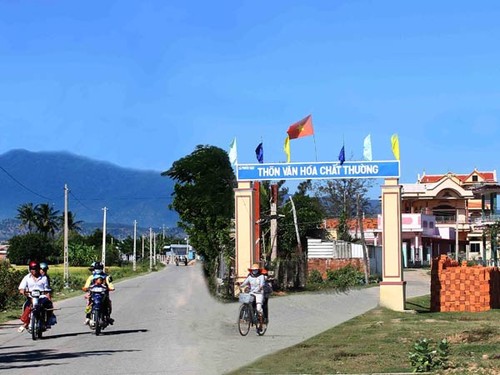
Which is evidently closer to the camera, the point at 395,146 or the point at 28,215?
the point at 395,146

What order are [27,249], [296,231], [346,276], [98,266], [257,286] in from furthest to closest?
[27,249] → [296,231] → [346,276] → [98,266] → [257,286]

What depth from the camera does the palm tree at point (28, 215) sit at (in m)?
165

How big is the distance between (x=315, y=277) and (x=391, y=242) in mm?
17955

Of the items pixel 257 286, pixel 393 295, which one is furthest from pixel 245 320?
pixel 393 295

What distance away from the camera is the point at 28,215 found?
165000 millimetres

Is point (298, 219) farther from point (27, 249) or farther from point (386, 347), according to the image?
point (27, 249)

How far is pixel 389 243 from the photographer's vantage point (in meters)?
28.0

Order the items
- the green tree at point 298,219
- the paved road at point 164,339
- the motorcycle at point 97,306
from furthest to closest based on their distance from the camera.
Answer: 1. the green tree at point 298,219
2. the motorcycle at point 97,306
3. the paved road at point 164,339

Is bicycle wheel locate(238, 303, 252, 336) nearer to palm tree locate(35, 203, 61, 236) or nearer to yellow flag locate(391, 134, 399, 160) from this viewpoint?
yellow flag locate(391, 134, 399, 160)

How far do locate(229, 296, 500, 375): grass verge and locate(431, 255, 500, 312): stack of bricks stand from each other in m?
3.00

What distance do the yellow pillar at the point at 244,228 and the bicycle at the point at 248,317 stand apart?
10.6 meters

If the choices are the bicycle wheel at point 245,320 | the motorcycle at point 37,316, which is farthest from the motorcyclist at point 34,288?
the bicycle wheel at point 245,320

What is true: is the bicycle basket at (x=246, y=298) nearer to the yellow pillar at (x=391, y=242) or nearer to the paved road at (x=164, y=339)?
the paved road at (x=164, y=339)

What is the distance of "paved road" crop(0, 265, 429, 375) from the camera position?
45.1ft
